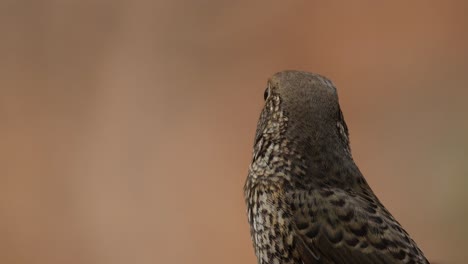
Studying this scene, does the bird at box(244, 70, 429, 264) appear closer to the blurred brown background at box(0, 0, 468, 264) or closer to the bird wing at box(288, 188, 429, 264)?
the bird wing at box(288, 188, 429, 264)

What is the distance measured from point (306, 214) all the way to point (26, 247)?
198 cm

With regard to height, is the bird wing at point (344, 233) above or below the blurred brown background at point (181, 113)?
below

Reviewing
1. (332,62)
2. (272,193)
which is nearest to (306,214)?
(272,193)

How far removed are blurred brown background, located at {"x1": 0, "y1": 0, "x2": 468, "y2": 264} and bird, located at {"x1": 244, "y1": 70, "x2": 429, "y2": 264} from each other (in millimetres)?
Result: 1425

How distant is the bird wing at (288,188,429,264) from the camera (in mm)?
1448

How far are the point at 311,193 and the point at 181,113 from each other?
168 centimetres

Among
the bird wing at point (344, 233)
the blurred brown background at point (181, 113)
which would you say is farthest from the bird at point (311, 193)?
the blurred brown background at point (181, 113)

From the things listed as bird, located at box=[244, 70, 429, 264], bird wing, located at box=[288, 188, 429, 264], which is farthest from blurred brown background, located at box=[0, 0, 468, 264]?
bird wing, located at box=[288, 188, 429, 264]

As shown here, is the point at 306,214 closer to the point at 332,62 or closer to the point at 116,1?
the point at 332,62

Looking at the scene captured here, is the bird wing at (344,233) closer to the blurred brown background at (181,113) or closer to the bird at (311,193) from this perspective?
the bird at (311,193)

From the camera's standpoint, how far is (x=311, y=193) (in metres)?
1.52

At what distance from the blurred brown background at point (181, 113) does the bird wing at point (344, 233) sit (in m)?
1.55

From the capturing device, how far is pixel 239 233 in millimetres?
3082

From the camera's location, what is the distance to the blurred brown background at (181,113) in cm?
300
